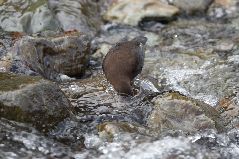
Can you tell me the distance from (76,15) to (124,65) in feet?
12.4

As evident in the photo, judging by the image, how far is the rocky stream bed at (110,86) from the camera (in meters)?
5.64

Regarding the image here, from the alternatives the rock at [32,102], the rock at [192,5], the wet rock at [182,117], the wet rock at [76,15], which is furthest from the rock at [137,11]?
the rock at [32,102]

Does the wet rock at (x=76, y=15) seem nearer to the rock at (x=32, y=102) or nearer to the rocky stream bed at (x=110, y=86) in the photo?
the rocky stream bed at (x=110, y=86)

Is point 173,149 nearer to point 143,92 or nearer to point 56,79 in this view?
point 143,92

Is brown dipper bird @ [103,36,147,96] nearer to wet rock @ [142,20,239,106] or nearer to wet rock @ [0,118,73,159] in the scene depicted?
wet rock @ [142,20,239,106]

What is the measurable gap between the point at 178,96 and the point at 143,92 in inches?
33.0

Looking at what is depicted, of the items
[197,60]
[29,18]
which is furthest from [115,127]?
[29,18]

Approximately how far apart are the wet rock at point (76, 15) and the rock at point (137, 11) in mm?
357

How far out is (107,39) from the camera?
33.7 ft

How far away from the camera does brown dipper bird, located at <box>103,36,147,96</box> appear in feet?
21.9

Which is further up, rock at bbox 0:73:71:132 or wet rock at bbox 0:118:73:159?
rock at bbox 0:73:71:132

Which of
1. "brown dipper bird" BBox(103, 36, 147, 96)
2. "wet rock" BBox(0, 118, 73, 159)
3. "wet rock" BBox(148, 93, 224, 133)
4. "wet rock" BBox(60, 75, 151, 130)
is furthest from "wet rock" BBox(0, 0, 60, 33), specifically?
"wet rock" BBox(0, 118, 73, 159)

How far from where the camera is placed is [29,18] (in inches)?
394

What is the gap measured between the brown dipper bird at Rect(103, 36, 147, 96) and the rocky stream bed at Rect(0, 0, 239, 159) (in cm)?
19
